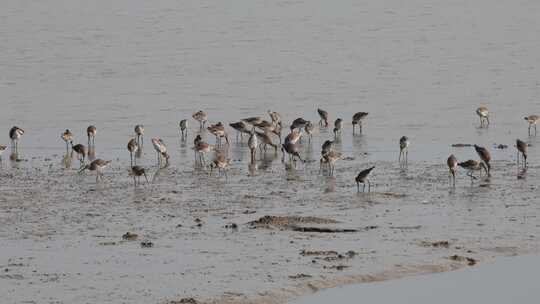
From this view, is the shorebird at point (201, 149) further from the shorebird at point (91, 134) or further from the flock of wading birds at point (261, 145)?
the shorebird at point (91, 134)

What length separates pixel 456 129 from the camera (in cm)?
2652

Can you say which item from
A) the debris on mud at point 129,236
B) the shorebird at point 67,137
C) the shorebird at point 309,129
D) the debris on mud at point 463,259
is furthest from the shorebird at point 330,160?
the debris on mud at point 463,259

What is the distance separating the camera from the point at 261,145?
25.2 meters

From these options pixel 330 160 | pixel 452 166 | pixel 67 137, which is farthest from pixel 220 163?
pixel 67 137

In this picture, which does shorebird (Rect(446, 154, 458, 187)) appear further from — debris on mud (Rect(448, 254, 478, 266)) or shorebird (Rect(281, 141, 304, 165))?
debris on mud (Rect(448, 254, 478, 266))

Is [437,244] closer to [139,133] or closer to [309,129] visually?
[309,129]

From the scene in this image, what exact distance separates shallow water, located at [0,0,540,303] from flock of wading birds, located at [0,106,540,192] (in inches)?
10.0

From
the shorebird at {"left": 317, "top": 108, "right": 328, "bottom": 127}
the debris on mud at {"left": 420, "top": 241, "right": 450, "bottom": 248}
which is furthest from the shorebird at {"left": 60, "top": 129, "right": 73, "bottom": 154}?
the debris on mud at {"left": 420, "top": 241, "right": 450, "bottom": 248}

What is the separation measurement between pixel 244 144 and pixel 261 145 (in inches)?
24.7

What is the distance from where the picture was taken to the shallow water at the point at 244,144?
14898mm

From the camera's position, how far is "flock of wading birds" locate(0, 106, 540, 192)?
68.2 feet

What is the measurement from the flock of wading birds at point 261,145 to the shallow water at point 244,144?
0.25m

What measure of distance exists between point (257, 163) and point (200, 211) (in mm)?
5132

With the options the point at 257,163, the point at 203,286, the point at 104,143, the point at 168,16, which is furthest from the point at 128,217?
the point at 168,16
